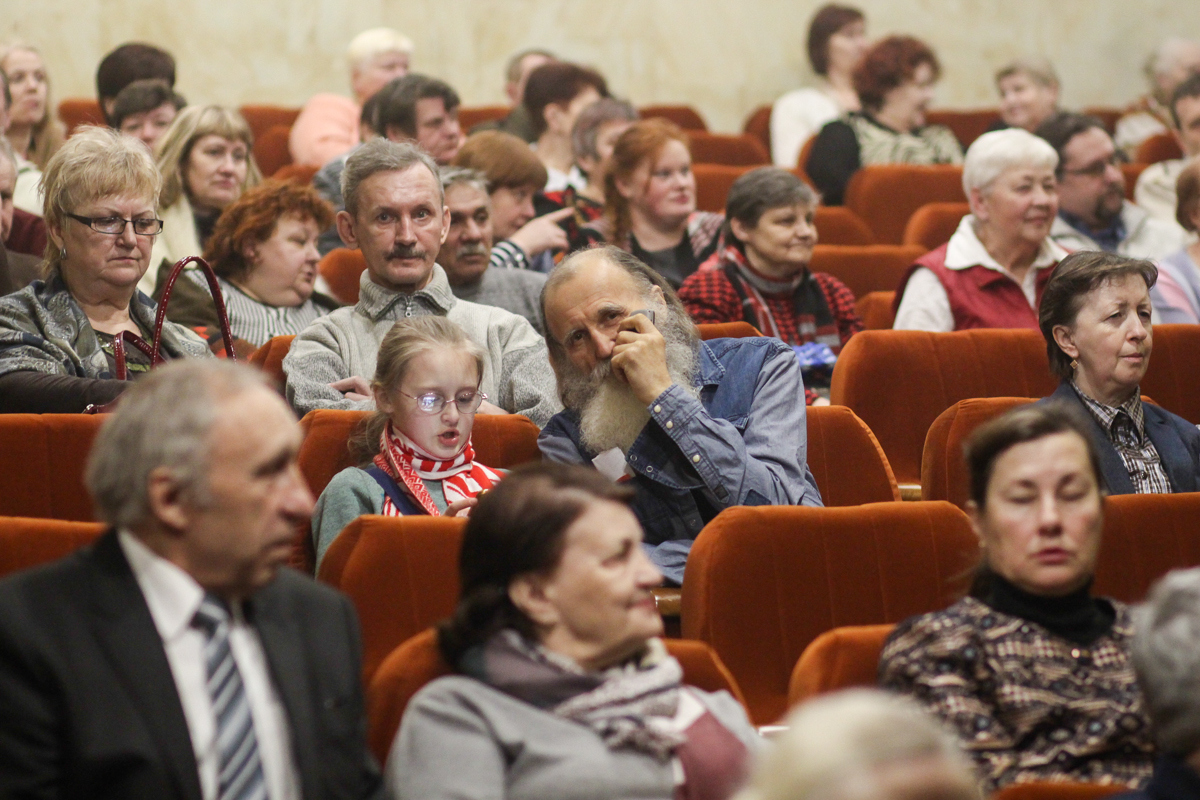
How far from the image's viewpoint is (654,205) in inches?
149

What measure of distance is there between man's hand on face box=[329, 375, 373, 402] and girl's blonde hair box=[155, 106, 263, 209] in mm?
1321

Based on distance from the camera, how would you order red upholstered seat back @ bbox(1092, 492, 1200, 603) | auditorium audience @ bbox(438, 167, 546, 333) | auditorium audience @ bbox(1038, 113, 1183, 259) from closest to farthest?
red upholstered seat back @ bbox(1092, 492, 1200, 603)
auditorium audience @ bbox(438, 167, 546, 333)
auditorium audience @ bbox(1038, 113, 1183, 259)

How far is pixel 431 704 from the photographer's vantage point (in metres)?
1.36

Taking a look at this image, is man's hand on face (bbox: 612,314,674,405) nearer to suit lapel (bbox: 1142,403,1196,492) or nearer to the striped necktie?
suit lapel (bbox: 1142,403,1196,492)

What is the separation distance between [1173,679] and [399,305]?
162 centimetres

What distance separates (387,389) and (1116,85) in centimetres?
550

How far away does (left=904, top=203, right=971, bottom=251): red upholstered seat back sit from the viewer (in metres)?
4.29

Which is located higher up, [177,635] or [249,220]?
[249,220]

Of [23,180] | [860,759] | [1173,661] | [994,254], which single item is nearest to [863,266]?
[994,254]

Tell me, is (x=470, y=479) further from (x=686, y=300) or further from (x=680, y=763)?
(x=686, y=300)

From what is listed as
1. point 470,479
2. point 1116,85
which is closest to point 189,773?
point 470,479

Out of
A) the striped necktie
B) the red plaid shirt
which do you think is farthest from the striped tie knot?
the red plaid shirt

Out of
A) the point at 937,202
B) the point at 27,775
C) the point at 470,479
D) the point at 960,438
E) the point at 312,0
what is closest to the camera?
the point at 27,775

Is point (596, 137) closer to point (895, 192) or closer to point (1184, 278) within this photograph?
point (895, 192)
